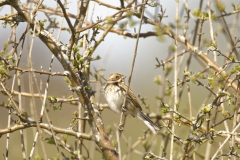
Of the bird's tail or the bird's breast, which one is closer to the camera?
the bird's tail

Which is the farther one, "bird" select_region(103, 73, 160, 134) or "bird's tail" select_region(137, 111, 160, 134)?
"bird" select_region(103, 73, 160, 134)

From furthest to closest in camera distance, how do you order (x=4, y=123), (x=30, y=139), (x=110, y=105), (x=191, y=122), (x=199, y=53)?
(x=30, y=139), (x=4, y=123), (x=110, y=105), (x=199, y=53), (x=191, y=122)

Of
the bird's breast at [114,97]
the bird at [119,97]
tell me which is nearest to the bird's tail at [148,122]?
the bird at [119,97]

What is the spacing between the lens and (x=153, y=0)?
9.33 feet

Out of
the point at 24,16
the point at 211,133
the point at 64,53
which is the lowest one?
the point at 211,133

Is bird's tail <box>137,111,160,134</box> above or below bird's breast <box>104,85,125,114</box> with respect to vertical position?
below

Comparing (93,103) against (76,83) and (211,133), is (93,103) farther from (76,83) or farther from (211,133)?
(211,133)

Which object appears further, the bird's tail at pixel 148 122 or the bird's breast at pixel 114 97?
the bird's breast at pixel 114 97

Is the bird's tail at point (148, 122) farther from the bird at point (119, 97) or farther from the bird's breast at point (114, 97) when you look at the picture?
the bird's breast at point (114, 97)

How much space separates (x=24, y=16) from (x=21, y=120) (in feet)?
2.25

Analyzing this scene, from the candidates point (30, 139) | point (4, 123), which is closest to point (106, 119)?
point (30, 139)

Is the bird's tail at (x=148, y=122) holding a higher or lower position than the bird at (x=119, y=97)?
lower

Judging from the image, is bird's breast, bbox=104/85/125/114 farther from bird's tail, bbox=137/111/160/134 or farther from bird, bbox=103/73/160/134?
bird's tail, bbox=137/111/160/134

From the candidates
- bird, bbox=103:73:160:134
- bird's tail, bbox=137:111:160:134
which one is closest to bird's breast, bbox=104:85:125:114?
bird, bbox=103:73:160:134
